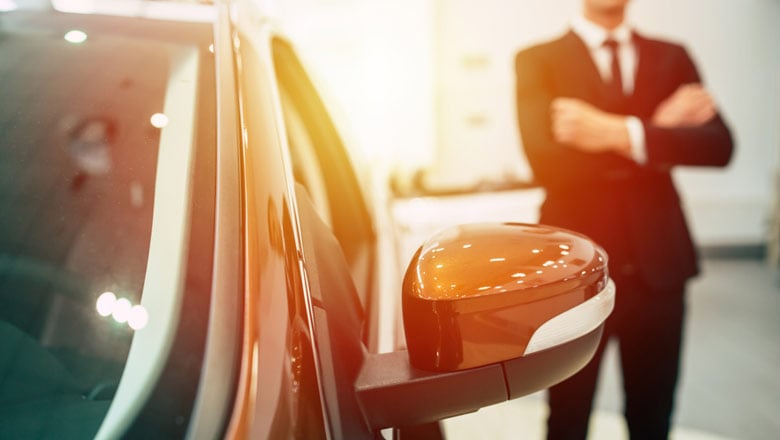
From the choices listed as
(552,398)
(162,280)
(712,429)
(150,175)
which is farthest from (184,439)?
(712,429)

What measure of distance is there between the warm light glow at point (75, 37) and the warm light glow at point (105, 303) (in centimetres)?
37

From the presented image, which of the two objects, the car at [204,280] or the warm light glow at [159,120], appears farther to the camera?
the warm light glow at [159,120]

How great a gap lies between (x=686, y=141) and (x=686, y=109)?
7 cm

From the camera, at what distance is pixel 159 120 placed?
65 centimetres

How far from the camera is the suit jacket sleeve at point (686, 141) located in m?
1.29

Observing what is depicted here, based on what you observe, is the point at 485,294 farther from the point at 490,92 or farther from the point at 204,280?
the point at 490,92

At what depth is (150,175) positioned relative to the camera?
60 centimetres

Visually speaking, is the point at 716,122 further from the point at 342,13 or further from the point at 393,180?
the point at 342,13

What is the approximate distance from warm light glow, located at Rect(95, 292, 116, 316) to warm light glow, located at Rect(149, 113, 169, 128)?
190mm

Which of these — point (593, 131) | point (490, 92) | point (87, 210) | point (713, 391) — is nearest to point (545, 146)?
point (593, 131)

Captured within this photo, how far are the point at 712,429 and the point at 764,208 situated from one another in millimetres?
3601

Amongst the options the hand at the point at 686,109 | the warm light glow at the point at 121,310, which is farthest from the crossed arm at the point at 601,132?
the warm light glow at the point at 121,310

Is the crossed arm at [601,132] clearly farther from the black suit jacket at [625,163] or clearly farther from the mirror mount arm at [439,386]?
the mirror mount arm at [439,386]

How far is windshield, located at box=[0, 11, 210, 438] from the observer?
507 millimetres
